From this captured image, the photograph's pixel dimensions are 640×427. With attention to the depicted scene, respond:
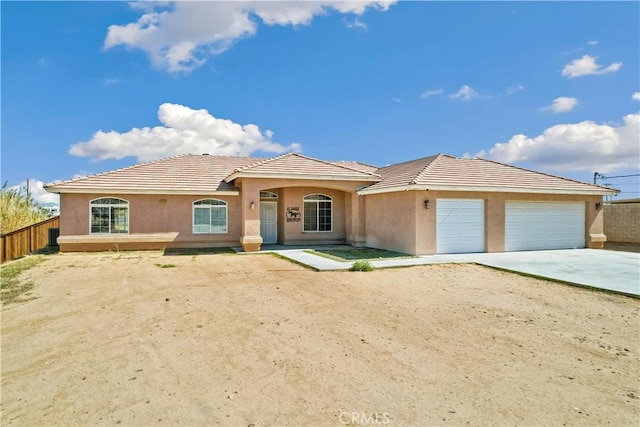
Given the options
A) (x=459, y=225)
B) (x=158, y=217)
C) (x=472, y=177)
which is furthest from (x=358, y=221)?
(x=158, y=217)

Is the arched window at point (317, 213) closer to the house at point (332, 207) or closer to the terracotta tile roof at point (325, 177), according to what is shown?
the house at point (332, 207)

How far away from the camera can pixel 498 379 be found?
15.2 ft

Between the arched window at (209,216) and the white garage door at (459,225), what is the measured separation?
35.1ft

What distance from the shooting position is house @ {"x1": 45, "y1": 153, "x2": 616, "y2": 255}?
53.5ft

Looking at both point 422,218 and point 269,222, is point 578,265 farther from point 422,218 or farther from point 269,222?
point 269,222

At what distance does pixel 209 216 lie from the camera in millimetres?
19734

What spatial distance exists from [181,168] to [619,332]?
19.9 meters

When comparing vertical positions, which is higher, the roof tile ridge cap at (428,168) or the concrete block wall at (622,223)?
the roof tile ridge cap at (428,168)

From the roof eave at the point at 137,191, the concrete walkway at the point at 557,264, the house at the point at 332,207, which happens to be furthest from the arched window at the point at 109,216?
the concrete walkway at the point at 557,264

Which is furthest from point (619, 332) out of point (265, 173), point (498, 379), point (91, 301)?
point (265, 173)

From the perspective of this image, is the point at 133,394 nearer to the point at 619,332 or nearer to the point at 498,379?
the point at 498,379

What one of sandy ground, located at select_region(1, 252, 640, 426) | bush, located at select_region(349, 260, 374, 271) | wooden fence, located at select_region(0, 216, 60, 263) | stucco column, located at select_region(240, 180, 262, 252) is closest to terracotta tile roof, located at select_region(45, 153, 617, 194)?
stucco column, located at select_region(240, 180, 262, 252)

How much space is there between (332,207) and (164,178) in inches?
350

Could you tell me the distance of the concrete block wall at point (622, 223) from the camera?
21125 mm
